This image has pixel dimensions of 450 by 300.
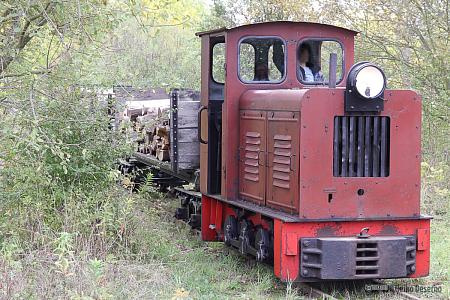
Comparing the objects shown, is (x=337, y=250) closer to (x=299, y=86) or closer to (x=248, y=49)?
(x=299, y=86)

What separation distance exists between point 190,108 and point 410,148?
13.8ft

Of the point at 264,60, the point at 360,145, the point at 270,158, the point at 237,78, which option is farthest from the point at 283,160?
the point at 264,60

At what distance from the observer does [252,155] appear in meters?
9.38

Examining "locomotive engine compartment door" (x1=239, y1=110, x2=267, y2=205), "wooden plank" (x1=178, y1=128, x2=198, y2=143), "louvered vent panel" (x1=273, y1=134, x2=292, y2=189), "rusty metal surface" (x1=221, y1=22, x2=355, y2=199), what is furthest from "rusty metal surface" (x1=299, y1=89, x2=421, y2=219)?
"wooden plank" (x1=178, y1=128, x2=198, y2=143)

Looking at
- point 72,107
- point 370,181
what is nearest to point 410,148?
point 370,181

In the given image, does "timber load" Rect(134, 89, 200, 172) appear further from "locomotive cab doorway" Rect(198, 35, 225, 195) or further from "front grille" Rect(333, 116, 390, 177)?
"front grille" Rect(333, 116, 390, 177)

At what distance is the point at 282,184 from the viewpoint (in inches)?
337

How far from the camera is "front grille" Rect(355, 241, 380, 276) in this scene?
7922mm

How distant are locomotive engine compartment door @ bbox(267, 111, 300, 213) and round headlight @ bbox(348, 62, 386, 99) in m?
0.68

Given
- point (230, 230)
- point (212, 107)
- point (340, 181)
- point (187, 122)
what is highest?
point (212, 107)

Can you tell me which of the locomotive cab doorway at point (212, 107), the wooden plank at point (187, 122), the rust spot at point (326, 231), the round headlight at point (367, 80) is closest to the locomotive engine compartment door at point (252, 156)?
the locomotive cab doorway at point (212, 107)

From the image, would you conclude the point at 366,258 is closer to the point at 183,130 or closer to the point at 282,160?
the point at 282,160

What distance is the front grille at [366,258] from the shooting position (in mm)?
7922

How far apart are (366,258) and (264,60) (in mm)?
2934
